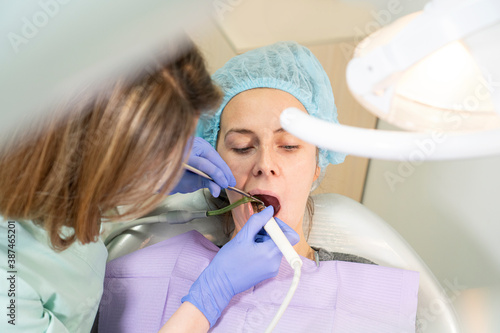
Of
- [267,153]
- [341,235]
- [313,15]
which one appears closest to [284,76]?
[267,153]

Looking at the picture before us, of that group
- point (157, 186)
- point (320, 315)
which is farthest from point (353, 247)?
point (157, 186)

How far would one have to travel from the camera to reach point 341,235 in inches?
53.8

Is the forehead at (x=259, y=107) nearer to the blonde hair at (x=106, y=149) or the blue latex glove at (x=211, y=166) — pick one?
the blue latex glove at (x=211, y=166)

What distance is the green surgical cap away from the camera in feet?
3.66

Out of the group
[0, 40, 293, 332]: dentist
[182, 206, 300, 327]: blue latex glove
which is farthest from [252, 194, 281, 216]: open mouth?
[0, 40, 293, 332]: dentist

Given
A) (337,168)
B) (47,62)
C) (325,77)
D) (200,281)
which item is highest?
(47,62)

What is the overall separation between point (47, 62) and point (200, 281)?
70cm

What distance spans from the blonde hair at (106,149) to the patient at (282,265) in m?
0.42

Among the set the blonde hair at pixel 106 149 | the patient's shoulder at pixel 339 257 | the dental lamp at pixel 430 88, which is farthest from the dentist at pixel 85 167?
the patient's shoulder at pixel 339 257

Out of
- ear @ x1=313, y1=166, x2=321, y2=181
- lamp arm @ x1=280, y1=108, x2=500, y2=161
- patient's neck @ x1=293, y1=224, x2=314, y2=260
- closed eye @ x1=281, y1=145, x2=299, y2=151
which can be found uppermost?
lamp arm @ x1=280, y1=108, x2=500, y2=161

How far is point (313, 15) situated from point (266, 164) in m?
0.46

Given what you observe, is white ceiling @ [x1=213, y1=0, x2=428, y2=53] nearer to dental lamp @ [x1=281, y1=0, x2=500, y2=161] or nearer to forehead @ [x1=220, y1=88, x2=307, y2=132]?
dental lamp @ [x1=281, y1=0, x2=500, y2=161]

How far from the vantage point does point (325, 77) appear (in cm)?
116

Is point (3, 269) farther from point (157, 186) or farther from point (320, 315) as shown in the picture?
point (320, 315)
